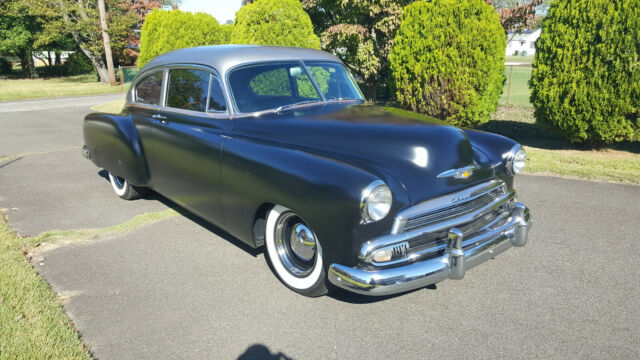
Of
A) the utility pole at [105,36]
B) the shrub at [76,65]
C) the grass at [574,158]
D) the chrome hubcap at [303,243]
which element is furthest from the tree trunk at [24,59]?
the chrome hubcap at [303,243]

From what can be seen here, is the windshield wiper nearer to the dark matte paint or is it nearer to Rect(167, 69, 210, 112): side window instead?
the dark matte paint

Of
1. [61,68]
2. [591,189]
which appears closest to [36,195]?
[591,189]

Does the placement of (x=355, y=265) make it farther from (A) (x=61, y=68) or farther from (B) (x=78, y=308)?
(A) (x=61, y=68)

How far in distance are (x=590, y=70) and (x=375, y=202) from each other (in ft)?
20.3

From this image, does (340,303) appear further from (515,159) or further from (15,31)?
(15,31)

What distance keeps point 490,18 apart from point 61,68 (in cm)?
4124

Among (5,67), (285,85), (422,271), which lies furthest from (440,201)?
(5,67)

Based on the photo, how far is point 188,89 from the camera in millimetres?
4156

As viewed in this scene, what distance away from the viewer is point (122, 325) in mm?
2947

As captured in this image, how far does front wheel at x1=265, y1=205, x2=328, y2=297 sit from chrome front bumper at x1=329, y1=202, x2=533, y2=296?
33cm

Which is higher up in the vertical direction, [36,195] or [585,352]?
[36,195]

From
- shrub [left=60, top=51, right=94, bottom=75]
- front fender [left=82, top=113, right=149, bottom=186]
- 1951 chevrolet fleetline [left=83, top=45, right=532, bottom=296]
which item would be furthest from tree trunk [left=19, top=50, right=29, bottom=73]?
1951 chevrolet fleetline [left=83, top=45, right=532, bottom=296]

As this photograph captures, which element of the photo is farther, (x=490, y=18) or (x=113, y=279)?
(x=490, y=18)

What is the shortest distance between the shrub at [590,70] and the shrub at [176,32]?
A: 10.1m
